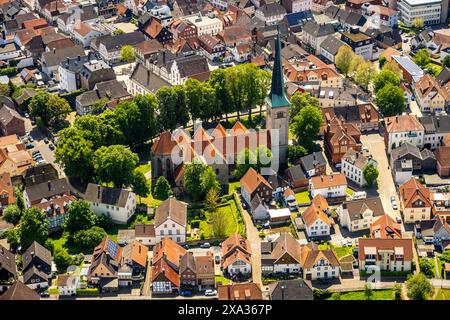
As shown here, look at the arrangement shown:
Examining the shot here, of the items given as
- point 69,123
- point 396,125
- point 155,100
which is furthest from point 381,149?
point 69,123

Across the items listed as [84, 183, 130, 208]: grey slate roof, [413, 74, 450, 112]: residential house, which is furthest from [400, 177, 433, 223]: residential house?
[84, 183, 130, 208]: grey slate roof

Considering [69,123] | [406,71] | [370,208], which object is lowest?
[370,208]

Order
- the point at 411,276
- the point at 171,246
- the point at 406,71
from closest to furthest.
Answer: the point at 411,276 < the point at 171,246 < the point at 406,71

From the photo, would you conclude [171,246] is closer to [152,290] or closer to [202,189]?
[152,290]

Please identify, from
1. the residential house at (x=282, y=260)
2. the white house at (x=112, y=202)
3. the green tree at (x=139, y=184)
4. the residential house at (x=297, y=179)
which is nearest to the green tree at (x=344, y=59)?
the residential house at (x=297, y=179)

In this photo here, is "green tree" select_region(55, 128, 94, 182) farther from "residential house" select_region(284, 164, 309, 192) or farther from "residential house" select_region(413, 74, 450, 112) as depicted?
"residential house" select_region(413, 74, 450, 112)

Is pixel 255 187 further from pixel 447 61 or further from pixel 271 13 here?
pixel 271 13

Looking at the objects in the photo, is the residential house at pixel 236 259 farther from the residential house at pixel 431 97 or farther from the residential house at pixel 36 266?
the residential house at pixel 431 97

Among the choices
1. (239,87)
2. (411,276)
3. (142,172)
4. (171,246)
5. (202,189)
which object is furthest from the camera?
(239,87)
